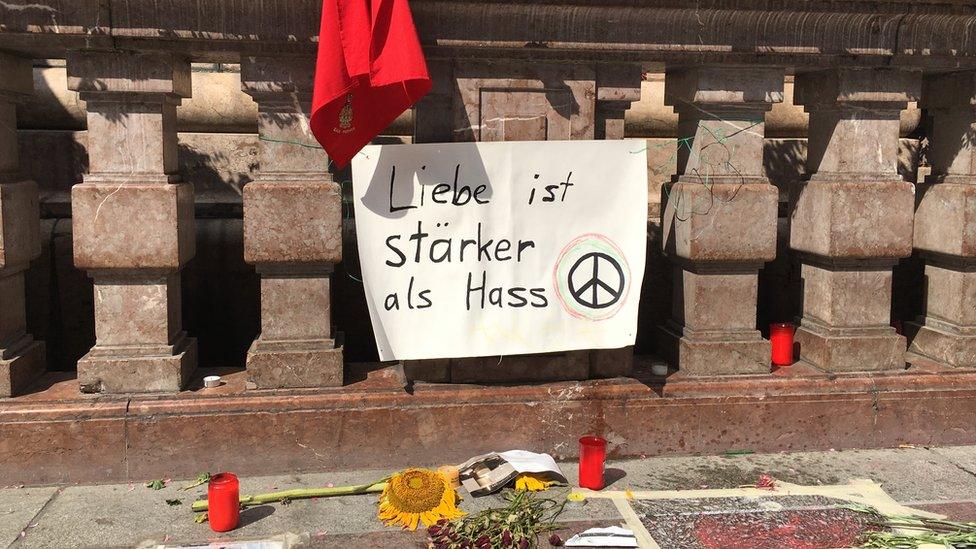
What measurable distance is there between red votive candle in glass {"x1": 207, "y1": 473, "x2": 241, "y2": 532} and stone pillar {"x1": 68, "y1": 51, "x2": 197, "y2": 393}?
36.5 inches

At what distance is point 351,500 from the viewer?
5129 mm

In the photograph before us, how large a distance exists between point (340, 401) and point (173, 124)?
1.96 meters

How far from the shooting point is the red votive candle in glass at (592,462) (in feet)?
17.2

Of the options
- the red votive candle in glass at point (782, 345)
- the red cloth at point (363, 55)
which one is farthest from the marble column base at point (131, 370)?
the red votive candle in glass at point (782, 345)

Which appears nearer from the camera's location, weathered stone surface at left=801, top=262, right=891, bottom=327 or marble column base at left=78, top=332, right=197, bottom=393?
marble column base at left=78, top=332, right=197, bottom=393

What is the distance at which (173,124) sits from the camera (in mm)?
5578

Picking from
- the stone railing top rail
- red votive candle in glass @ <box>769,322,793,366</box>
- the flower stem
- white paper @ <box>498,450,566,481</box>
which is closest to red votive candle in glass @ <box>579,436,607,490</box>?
white paper @ <box>498,450,566,481</box>

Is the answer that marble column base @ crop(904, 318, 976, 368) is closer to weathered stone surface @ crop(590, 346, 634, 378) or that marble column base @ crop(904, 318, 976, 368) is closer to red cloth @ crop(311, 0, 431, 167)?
weathered stone surface @ crop(590, 346, 634, 378)

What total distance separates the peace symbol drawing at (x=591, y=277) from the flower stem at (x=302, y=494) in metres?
1.56

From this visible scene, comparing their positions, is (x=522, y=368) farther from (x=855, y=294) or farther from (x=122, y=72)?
(x=122, y=72)

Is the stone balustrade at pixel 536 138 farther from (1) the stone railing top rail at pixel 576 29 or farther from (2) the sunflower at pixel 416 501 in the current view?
(2) the sunflower at pixel 416 501

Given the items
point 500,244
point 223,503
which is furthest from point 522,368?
point 223,503

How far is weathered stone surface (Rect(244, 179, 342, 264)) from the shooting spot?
5.32 metres

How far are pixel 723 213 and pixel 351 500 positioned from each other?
284cm
